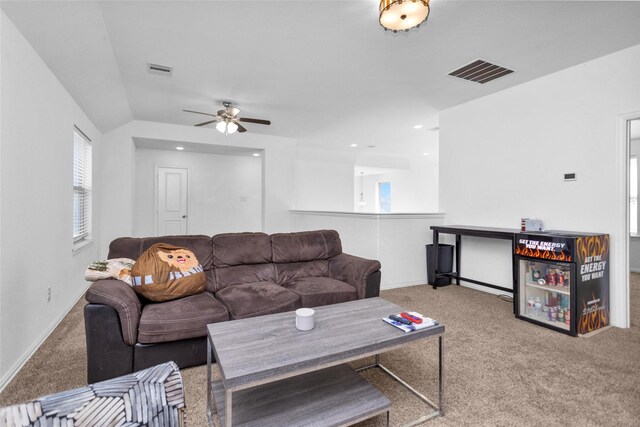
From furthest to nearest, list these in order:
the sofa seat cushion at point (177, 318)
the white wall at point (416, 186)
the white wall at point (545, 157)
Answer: the white wall at point (416, 186) < the white wall at point (545, 157) < the sofa seat cushion at point (177, 318)

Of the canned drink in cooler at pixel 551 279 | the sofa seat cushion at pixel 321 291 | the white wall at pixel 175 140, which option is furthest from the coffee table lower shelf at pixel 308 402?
the white wall at pixel 175 140

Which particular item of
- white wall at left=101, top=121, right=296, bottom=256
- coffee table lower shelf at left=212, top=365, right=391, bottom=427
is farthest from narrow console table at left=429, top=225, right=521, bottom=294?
white wall at left=101, top=121, right=296, bottom=256

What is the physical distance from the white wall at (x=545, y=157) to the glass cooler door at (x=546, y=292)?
0.54m

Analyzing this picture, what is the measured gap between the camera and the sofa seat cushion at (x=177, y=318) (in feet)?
6.46

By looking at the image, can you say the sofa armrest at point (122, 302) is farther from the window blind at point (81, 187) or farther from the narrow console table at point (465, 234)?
the narrow console table at point (465, 234)

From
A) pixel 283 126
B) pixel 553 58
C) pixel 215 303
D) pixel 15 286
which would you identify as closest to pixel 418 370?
pixel 215 303

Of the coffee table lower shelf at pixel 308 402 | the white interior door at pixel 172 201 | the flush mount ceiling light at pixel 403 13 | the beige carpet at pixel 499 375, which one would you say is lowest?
the beige carpet at pixel 499 375

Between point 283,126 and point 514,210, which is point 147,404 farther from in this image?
point 283,126

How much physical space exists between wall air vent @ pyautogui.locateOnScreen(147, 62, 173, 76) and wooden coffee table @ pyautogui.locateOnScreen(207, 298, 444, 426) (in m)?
2.93

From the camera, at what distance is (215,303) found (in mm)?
2277

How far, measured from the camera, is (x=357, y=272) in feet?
9.45

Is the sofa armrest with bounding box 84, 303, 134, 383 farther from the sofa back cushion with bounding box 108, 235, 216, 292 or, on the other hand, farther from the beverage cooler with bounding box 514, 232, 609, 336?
the beverage cooler with bounding box 514, 232, 609, 336

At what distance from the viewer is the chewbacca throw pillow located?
2.21 m

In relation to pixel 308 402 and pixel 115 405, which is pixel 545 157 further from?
pixel 115 405
